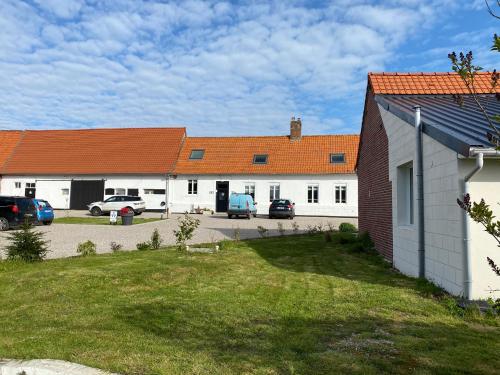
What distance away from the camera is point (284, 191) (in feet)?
119

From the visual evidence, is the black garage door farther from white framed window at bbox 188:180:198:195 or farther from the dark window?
white framed window at bbox 188:180:198:195

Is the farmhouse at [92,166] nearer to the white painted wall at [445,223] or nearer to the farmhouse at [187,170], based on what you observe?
the farmhouse at [187,170]

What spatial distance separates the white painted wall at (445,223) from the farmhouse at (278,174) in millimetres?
25811

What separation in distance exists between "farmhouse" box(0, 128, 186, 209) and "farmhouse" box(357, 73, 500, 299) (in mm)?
27181

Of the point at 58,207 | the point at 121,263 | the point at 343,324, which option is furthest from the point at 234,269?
the point at 58,207

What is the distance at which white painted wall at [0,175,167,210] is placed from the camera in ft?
124

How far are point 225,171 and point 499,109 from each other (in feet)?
94.8

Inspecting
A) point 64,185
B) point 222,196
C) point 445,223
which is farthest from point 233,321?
point 64,185

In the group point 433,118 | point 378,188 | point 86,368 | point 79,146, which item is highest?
point 79,146

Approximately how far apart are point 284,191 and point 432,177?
28.4 m

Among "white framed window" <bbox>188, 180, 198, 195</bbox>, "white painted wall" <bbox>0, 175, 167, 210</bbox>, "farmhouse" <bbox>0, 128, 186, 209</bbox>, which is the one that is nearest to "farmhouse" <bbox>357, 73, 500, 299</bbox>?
"white framed window" <bbox>188, 180, 198, 195</bbox>

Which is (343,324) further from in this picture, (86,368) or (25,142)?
(25,142)

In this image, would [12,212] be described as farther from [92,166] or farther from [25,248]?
[92,166]

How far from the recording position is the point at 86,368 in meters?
4.15
